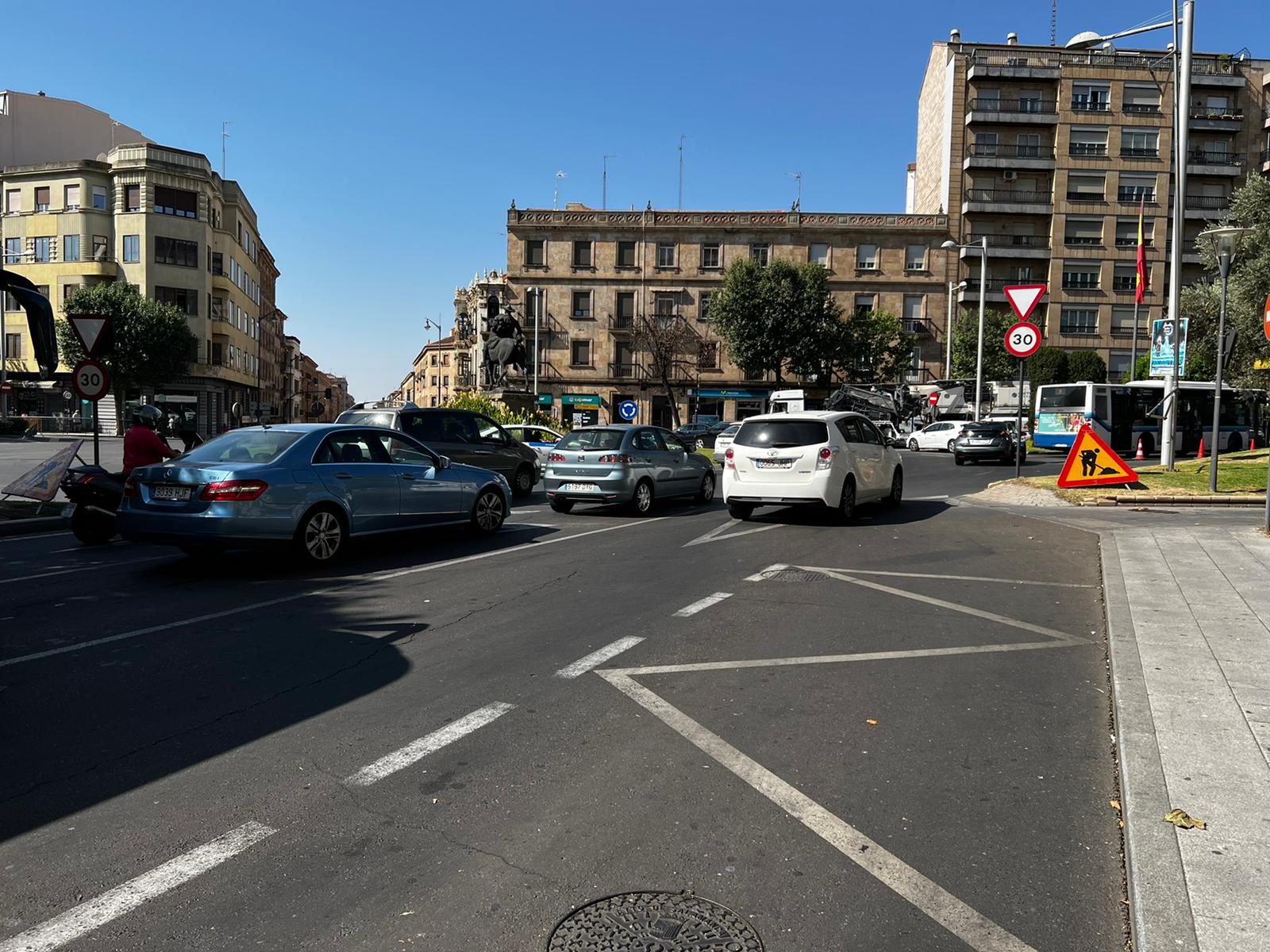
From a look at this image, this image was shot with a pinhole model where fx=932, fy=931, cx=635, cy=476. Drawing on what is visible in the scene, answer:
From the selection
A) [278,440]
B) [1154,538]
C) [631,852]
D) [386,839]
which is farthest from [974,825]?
[1154,538]

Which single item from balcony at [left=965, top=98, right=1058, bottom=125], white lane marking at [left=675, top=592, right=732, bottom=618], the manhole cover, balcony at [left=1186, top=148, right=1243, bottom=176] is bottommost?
the manhole cover

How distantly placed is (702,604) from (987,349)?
51.6 m

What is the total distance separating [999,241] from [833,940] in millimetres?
64331

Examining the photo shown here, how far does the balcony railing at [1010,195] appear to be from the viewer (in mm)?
60156

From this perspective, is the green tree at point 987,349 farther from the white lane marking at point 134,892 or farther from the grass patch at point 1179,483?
the white lane marking at point 134,892

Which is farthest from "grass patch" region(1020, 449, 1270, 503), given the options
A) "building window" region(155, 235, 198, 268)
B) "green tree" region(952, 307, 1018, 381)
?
"building window" region(155, 235, 198, 268)

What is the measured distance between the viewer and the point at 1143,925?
275 cm

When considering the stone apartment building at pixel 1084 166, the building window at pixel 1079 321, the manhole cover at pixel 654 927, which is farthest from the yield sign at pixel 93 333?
the building window at pixel 1079 321

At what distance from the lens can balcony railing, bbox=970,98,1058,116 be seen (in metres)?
59.6

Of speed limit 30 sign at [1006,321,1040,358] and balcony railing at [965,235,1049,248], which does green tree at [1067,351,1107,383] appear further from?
speed limit 30 sign at [1006,321,1040,358]

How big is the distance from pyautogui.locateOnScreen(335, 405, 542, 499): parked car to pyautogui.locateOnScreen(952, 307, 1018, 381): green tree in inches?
1725

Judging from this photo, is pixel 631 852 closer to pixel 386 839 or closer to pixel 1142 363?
pixel 386 839

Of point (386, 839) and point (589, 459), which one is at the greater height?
point (589, 459)

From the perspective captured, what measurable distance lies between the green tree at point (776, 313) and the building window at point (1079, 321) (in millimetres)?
15313
